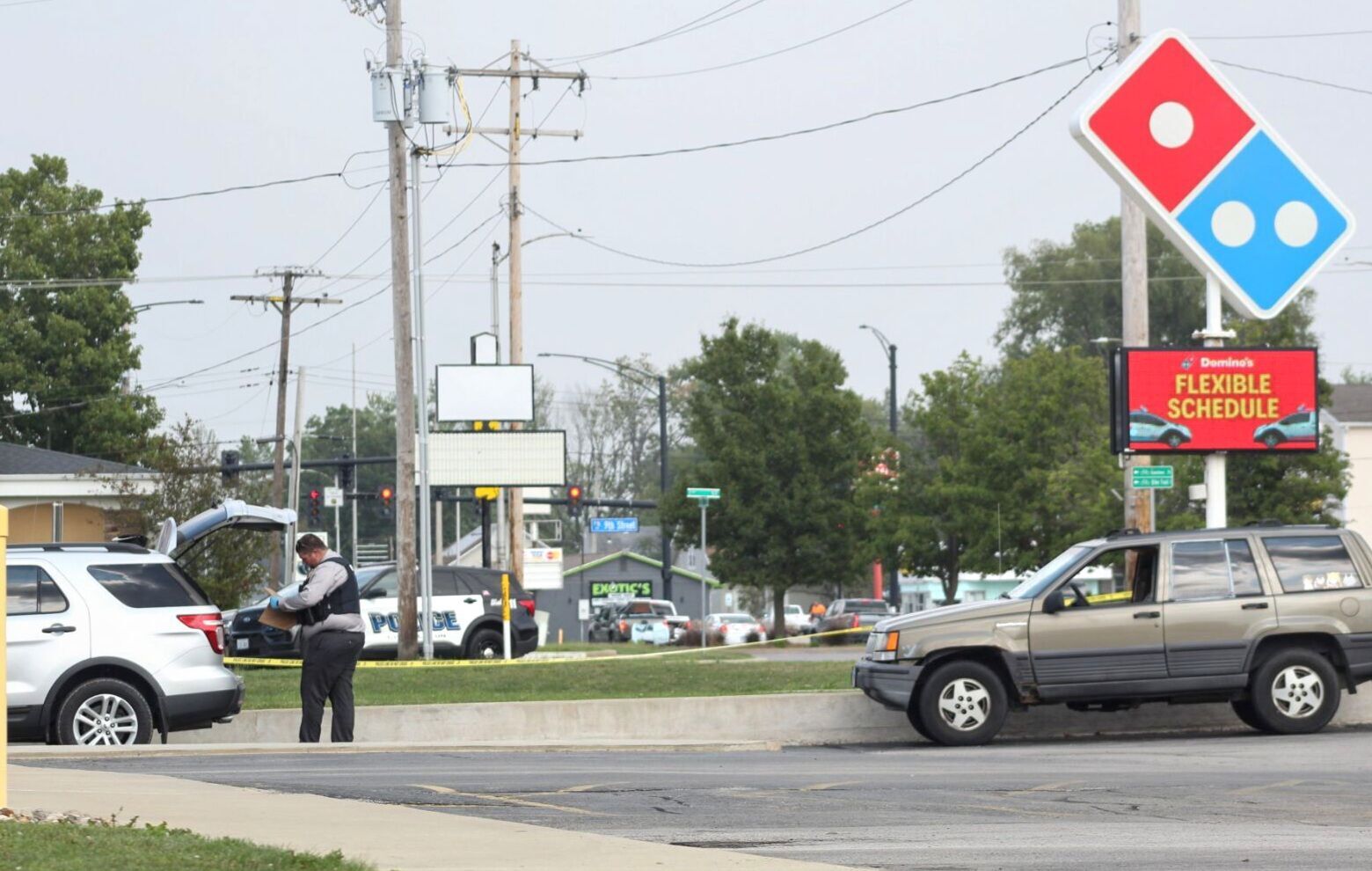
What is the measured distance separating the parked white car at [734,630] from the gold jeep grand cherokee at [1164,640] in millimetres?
38419

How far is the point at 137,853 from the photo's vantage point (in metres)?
7.49

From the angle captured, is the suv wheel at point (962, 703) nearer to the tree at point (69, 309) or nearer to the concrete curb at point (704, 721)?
the concrete curb at point (704, 721)

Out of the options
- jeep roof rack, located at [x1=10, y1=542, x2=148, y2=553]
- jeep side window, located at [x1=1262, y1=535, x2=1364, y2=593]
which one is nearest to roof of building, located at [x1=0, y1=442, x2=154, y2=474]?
jeep roof rack, located at [x1=10, y1=542, x2=148, y2=553]

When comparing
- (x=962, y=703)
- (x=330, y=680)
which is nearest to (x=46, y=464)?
(x=330, y=680)

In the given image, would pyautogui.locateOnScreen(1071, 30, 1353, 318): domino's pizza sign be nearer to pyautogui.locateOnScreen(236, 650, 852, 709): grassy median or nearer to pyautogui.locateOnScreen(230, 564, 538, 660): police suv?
pyautogui.locateOnScreen(236, 650, 852, 709): grassy median

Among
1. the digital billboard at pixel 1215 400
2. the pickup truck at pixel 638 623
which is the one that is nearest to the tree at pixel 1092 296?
the pickup truck at pixel 638 623

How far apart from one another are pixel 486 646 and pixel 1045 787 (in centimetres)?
2001

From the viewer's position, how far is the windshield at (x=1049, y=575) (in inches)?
594

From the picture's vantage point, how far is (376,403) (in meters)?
146

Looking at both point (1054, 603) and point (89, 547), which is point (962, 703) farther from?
point (89, 547)

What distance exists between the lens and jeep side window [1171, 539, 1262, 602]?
15164 millimetres

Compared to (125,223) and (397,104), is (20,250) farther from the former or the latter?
(397,104)

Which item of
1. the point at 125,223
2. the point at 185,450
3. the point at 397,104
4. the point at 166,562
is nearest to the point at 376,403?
Answer: the point at 125,223

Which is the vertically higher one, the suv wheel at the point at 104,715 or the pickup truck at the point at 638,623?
the suv wheel at the point at 104,715
